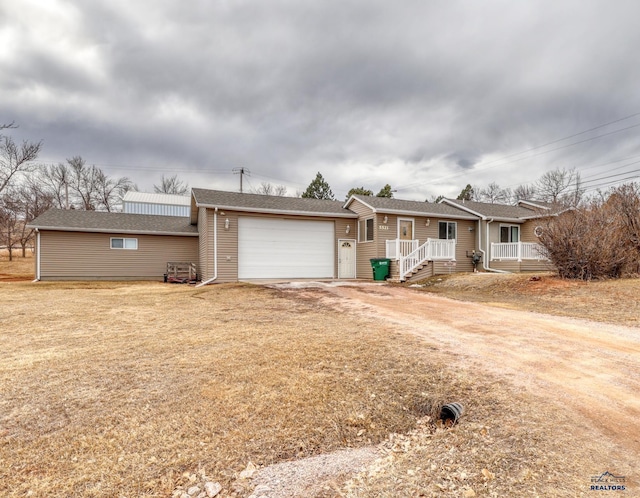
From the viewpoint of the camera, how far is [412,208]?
53.1 feet

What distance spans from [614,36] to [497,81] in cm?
399

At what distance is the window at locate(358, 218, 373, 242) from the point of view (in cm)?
1542

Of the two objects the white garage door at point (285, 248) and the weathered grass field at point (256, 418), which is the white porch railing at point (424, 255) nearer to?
the white garage door at point (285, 248)

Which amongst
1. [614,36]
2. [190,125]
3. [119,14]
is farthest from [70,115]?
[614,36]

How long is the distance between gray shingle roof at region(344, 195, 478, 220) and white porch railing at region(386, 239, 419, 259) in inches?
58.5

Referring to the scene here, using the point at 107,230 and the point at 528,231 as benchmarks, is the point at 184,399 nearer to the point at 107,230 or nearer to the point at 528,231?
the point at 107,230

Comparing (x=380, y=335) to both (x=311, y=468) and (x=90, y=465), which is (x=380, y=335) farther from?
(x=90, y=465)

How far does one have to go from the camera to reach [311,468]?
6.49ft

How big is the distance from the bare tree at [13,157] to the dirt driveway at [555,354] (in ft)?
100

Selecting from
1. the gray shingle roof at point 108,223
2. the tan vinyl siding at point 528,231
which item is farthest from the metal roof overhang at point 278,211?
the tan vinyl siding at point 528,231

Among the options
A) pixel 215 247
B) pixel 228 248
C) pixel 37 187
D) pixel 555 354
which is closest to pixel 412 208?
pixel 228 248

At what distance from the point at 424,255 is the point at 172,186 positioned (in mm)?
38049

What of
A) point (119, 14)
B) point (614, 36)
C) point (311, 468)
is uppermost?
point (614, 36)

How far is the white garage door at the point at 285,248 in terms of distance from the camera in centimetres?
1427
